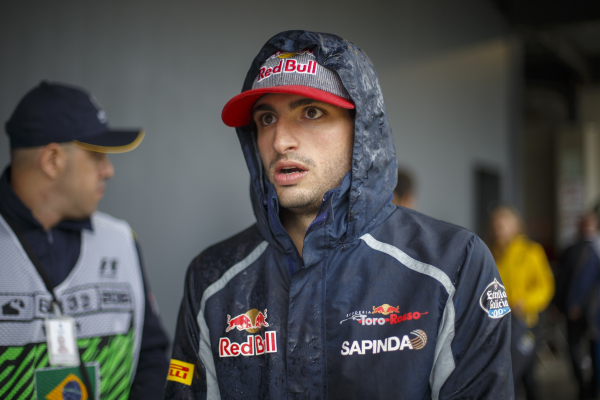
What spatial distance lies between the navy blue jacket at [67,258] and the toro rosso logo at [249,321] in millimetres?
660

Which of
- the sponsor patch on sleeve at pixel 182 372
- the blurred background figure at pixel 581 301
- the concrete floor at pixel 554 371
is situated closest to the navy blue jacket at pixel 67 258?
the sponsor patch on sleeve at pixel 182 372

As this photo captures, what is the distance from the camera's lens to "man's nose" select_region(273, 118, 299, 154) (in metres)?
1.31

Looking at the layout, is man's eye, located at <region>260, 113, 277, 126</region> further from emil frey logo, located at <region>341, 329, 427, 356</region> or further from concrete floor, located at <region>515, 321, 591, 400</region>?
concrete floor, located at <region>515, 321, 591, 400</region>

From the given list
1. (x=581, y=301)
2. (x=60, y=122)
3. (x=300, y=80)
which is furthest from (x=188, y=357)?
(x=581, y=301)

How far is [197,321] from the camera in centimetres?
140

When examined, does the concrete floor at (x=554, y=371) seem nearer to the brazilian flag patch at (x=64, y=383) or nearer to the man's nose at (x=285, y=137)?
the brazilian flag patch at (x=64, y=383)

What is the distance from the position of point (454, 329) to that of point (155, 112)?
1972 mm

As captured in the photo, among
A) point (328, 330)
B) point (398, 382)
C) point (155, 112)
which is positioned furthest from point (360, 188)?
point (155, 112)

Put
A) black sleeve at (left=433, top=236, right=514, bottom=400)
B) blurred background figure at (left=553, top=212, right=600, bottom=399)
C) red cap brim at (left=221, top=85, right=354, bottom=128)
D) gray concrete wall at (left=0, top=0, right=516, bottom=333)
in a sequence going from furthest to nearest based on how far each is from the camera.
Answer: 1. blurred background figure at (left=553, top=212, right=600, bottom=399)
2. gray concrete wall at (left=0, top=0, right=516, bottom=333)
3. red cap brim at (left=221, top=85, right=354, bottom=128)
4. black sleeve at (left=433, top=236, right=514, bottom=400)

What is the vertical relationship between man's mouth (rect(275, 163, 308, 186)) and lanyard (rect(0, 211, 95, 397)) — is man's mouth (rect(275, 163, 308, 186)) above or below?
above

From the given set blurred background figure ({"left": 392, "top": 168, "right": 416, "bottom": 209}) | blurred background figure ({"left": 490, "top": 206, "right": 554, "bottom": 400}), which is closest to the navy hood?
blurred background figure ({"left": 392, "top": 168, "right": 416, "bottom": 209})

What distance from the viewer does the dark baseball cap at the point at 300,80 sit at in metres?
1.25

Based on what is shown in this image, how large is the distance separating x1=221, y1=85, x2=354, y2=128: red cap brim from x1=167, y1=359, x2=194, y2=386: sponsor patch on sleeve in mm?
742

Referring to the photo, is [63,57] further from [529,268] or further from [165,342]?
[529,268]
